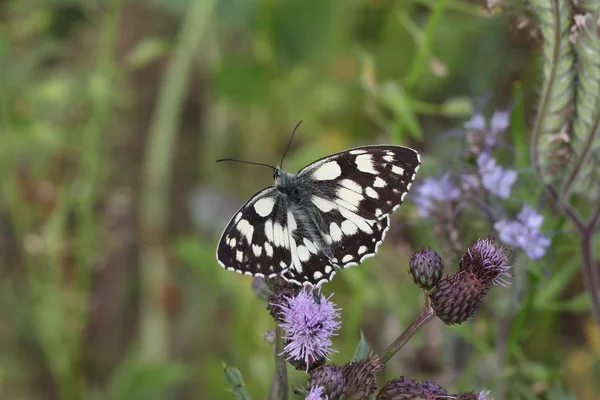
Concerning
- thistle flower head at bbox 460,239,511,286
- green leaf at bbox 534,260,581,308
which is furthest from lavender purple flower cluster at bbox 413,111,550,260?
thistle flower head at bbox 460,239,511,286

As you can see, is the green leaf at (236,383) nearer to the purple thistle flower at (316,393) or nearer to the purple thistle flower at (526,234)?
the purple thistle flower at (316,393)

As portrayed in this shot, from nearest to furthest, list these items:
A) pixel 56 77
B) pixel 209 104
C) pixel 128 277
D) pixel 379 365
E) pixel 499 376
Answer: pixel 379 365 → pixel 499 376 → pixel 56 77 → pixel 128 277 → pixel 209 104

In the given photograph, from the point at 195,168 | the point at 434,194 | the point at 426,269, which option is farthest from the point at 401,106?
the point at 195,168

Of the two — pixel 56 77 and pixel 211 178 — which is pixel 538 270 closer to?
pixel 211 178

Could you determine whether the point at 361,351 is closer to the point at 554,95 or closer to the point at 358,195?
the point at 358,195

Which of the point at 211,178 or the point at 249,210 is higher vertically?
the point at 211,178

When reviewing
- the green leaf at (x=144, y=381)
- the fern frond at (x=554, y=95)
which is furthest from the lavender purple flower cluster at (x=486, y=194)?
the green leaf at (x=144, y=381)

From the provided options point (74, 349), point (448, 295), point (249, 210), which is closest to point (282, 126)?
point (74, 349)
